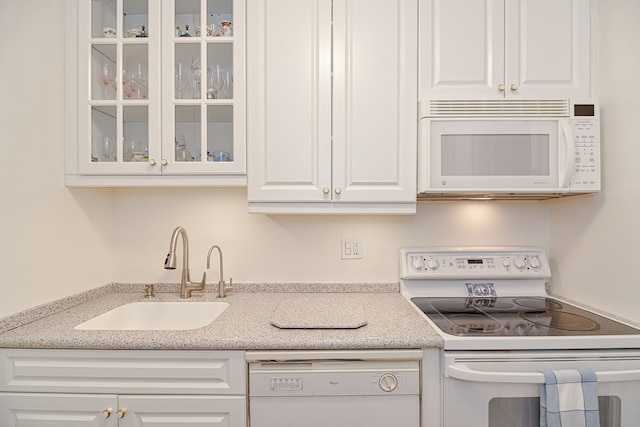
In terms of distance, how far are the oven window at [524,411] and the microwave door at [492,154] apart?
0.78 m

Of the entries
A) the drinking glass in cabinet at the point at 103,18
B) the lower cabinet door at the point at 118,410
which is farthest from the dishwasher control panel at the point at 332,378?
the drinking glass in cabinet at the point at 103,18

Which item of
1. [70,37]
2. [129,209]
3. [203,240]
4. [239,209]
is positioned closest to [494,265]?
[239,209]

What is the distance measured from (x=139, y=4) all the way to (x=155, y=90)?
1.30 ft

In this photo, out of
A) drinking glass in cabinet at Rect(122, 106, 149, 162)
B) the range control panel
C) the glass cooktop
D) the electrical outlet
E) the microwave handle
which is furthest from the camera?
the electrical outlet

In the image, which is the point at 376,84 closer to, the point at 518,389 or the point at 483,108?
the point at 483,108

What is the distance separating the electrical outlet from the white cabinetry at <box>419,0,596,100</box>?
2.53ft

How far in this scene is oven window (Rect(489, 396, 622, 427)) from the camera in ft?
3.62

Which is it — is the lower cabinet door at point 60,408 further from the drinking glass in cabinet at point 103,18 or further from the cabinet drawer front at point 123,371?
the drinking glass in cabinet at point 103,18

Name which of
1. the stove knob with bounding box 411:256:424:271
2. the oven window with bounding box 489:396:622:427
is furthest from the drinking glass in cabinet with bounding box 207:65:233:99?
the oven window with bounding box 489:396:622:427

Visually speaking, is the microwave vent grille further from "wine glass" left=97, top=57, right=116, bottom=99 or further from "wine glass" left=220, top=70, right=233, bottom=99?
"wine glass" left=97, top=57, right=116, bottom=99

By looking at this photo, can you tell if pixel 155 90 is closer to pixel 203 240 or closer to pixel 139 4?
pixel 139 4

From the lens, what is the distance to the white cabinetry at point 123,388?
43.8 inches

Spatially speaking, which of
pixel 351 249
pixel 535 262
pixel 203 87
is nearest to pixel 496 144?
pixel 535 262

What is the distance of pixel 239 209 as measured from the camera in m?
1.74
